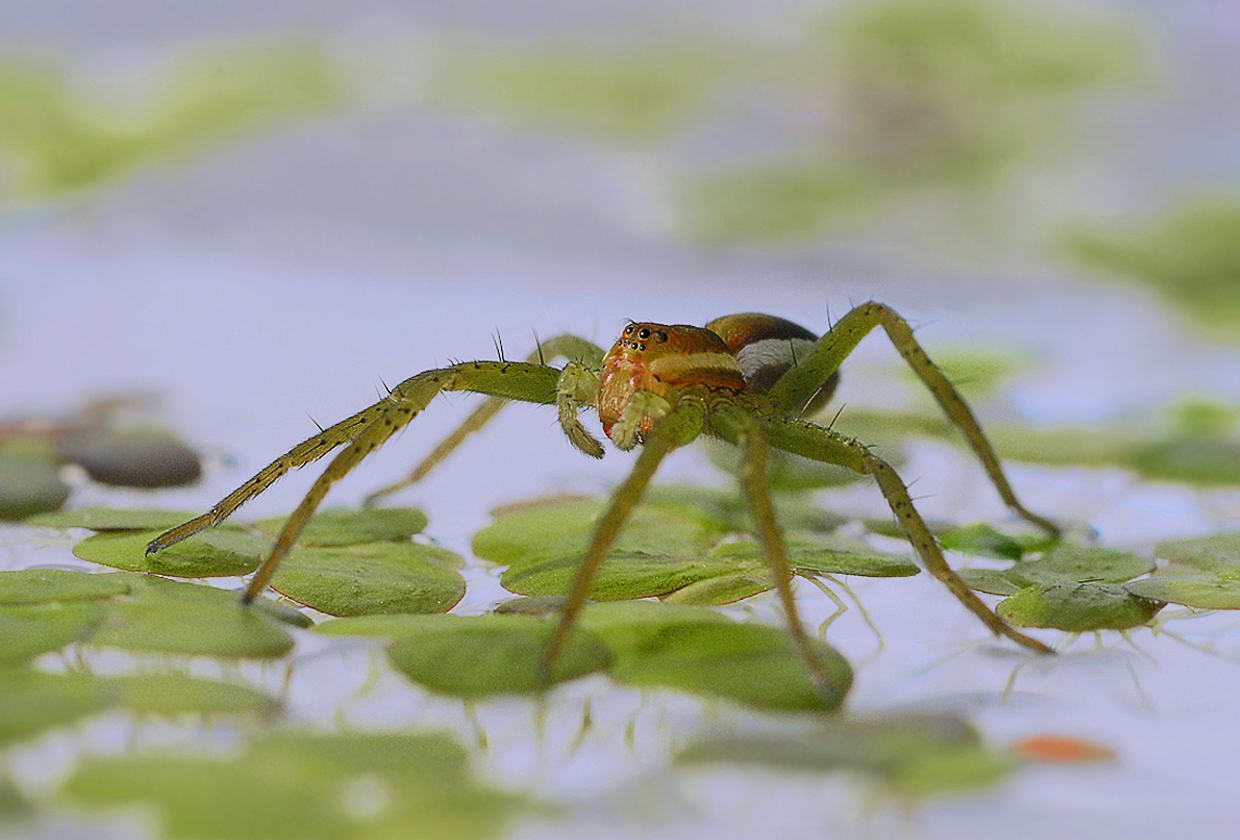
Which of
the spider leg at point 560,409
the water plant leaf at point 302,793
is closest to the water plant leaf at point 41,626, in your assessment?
the water plant leaf at point 302,793

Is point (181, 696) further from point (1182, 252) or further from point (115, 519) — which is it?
point (1182, 252)

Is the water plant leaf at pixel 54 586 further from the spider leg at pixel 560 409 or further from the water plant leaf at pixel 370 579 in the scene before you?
the spider leg at pixel 560 409

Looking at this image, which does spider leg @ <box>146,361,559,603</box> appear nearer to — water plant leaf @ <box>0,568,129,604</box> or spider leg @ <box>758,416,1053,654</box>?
water plant leaf @ <box>0,568,129,604</box>

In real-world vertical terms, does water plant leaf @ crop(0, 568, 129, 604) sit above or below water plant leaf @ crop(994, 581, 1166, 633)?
above

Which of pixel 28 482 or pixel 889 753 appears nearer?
pixel 889 753

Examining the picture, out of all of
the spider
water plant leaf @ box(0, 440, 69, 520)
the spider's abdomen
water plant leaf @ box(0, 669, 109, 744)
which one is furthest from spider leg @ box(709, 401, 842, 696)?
water plant leaf @ box(0, 440, 69, 520)

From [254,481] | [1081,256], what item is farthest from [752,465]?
[1081,256]

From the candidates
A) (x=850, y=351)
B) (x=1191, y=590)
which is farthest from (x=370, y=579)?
(x=1191, y=590)

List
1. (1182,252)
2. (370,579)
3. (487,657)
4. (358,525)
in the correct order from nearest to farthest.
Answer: (487,657) → (370,579) → (358,525) → (1182,252)
